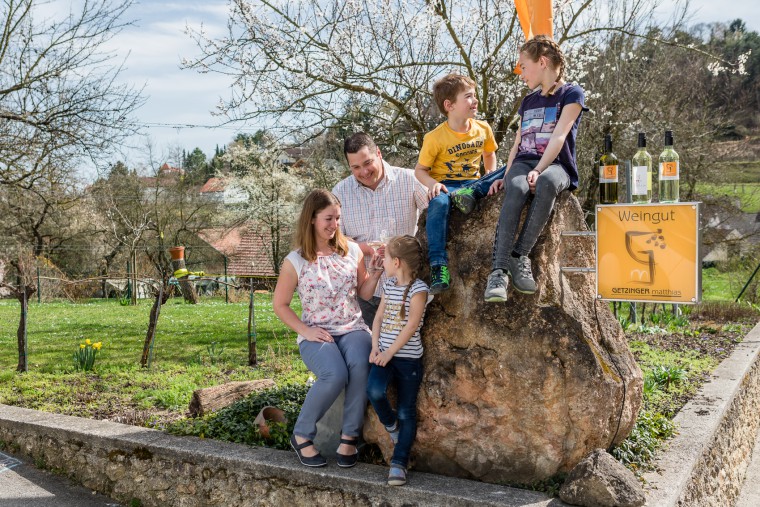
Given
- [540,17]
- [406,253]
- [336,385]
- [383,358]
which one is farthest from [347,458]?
[540,17]

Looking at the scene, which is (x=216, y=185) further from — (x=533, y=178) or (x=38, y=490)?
(x=533, y=178)

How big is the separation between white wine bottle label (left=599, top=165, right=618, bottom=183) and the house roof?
26.9 metres

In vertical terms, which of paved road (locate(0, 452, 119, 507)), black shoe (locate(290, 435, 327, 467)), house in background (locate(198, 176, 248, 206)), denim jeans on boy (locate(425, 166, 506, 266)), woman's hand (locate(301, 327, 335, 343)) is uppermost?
house in background (locate(198, 176, 248, 206))

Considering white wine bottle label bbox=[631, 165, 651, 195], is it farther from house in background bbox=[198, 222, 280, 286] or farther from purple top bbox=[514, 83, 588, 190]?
house in background bbox=[198, 222, 280, 286]

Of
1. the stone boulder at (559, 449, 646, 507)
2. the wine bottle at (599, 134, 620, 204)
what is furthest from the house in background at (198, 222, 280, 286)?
the stone boulder at (559, 449, 646, 507)

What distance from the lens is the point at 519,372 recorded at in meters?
3.59

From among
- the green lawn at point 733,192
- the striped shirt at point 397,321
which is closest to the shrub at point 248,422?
the striped shirt at point 397,321

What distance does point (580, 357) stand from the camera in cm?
352

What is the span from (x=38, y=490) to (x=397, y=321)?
115 inches

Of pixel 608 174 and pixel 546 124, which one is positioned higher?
pixel 546 124

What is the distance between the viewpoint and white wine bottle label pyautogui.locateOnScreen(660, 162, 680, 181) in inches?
146

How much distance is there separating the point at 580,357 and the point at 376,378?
110cm

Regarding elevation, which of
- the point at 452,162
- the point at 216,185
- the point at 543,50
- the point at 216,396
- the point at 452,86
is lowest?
the point at 216,396

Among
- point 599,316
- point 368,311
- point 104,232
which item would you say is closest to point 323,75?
point 368,311
